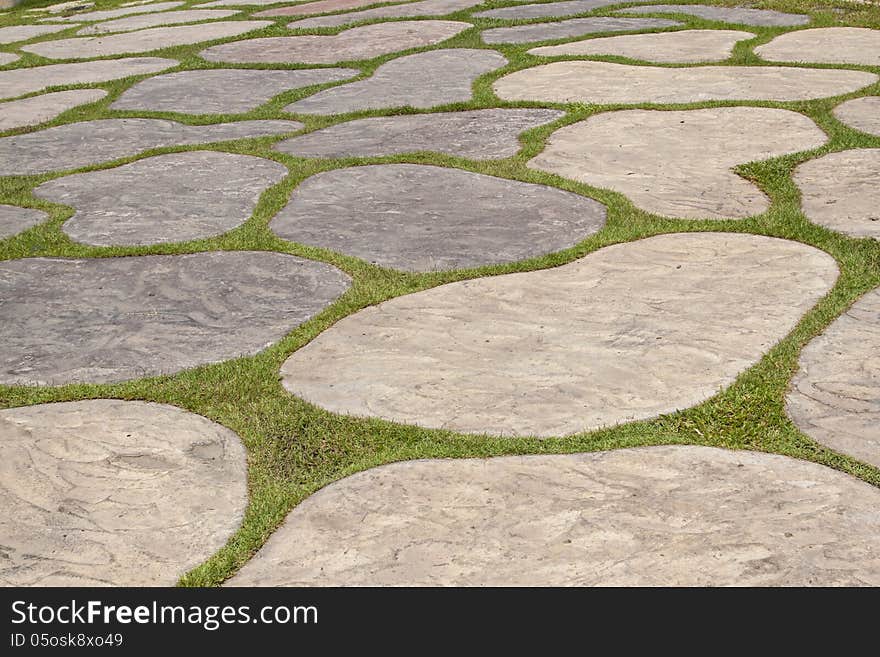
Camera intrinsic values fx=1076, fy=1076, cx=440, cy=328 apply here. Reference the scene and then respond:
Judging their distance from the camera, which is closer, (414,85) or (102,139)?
(102,139)

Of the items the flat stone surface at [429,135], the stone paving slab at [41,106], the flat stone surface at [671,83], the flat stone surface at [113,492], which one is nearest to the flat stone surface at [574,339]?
the flat stone surface at [113,492]

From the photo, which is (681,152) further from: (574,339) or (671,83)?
(574,339)

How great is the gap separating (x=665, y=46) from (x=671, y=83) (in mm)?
716

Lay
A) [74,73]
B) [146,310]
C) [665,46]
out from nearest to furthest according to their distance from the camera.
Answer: [146,310], [665,46], [74,73]

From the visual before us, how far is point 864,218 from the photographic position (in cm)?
235

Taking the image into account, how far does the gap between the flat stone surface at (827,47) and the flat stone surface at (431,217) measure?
1.73 meters

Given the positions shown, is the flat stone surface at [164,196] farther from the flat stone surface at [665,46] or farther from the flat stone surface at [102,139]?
the flat stone surface at [665,46]

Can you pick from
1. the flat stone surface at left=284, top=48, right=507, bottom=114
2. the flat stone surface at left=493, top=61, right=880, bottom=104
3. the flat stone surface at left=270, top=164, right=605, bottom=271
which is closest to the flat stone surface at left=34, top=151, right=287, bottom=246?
the flat stone surface at left=270, top=164, right=605, bottom=271

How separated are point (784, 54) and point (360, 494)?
3.11 meters

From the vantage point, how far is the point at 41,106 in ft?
13.0

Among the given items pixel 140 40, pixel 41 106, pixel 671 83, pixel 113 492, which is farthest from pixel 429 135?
pixel 140 40

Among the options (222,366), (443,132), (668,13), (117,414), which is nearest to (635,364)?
(222,366)

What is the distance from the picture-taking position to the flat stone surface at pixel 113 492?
137cm

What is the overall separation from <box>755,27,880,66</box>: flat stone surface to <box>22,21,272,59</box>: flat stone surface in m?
2.58
